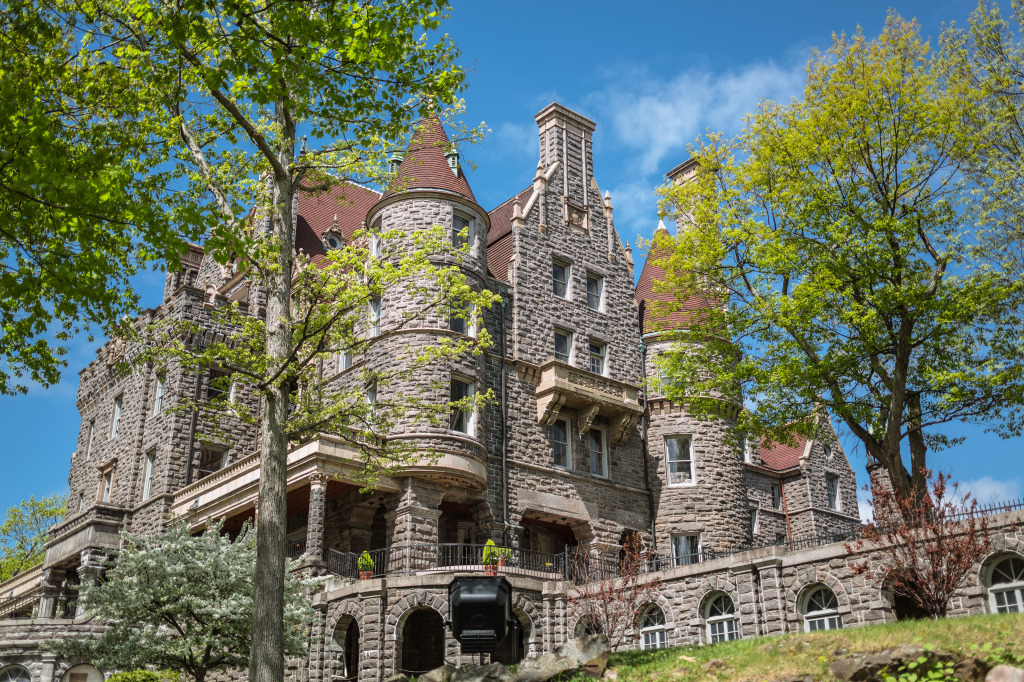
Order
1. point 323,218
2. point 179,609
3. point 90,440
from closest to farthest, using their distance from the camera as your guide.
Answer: point 179,609 < point 90,440 < point 323,218

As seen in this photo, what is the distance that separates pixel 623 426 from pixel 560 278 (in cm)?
606

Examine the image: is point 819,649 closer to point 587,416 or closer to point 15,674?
point 587,416

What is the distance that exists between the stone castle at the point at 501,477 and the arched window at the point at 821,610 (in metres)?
0.07

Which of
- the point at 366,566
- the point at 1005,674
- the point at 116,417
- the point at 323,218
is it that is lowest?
the point at 1005,674

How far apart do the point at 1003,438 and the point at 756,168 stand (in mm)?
9337

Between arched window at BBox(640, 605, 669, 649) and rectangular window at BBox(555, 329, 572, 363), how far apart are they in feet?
34.8

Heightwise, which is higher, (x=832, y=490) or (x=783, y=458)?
(x=783, y=458)

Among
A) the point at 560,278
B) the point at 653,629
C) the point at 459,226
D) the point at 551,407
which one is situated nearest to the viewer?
the point at 653,629

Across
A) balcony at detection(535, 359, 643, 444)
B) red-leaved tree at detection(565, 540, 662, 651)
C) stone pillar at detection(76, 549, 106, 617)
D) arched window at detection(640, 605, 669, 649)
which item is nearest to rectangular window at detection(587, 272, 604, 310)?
balcony at detection(535, 359, 643, 444)

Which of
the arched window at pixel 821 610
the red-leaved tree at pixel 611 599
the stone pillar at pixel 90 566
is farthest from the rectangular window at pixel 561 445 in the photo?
the stone pillar at pixel 90 566

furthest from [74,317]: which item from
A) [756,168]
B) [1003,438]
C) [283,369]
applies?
[1003,438]

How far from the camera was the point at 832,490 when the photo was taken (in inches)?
1795

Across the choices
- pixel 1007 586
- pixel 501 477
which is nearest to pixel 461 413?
pixel 501 477

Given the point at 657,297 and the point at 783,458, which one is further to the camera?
the point at 783,458
